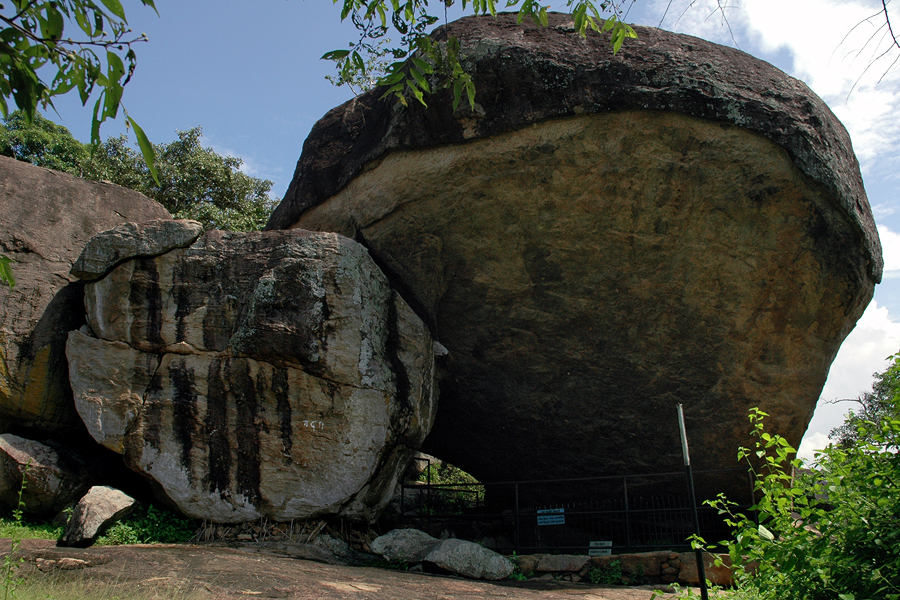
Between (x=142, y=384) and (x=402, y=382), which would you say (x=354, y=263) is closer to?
(x=402, y=382)

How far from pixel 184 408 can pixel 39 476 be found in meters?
1.58

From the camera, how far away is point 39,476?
6301 millimetres

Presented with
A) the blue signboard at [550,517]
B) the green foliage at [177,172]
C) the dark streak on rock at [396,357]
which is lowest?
the blue signboard at [550,517]

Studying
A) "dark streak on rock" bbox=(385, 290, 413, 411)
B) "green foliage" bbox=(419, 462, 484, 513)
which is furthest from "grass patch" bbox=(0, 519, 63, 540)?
"green foliage" bbox=(419, 462, 484, 513)

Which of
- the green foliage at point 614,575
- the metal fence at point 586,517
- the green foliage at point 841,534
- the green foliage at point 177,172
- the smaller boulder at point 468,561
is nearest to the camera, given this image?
the green foliage at point 841,534

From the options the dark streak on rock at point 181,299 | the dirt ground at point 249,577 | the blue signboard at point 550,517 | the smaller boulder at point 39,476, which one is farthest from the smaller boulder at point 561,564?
the smaller boulder at point 39,476

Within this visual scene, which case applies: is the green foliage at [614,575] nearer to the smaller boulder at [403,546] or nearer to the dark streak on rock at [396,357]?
the smaller boulder at [403,546]

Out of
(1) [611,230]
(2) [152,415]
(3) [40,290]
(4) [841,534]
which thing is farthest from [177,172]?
(4) [841,534]

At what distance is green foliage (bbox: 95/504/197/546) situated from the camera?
5.83 metres

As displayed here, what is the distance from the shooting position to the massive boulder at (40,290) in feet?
22.3

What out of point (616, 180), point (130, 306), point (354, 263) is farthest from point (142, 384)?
point (616, 180)

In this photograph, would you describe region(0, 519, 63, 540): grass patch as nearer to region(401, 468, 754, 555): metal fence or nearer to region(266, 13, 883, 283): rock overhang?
region(401, 468, 754, 555): metal fence

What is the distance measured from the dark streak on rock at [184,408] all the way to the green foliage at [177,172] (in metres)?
7.55

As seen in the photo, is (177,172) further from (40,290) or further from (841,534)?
(841,534)
